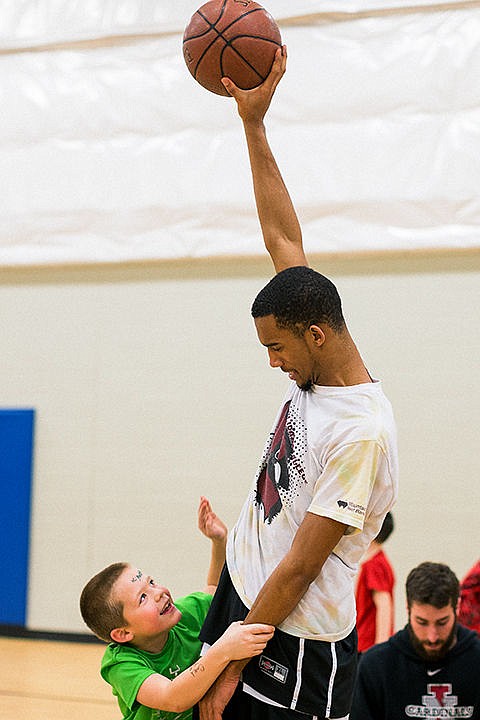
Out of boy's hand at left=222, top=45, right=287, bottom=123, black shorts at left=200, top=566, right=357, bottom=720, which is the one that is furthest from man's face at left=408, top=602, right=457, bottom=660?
boy's hand at left=222, top=45, right=287, bottom=123

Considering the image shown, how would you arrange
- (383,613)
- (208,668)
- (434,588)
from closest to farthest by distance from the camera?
(208,668) < (434,588) < (383,613)

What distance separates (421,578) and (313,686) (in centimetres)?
161

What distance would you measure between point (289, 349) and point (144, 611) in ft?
2.99

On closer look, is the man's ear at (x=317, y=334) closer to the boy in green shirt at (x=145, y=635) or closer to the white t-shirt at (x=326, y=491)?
the white t-shirt at (x=326, y=491)

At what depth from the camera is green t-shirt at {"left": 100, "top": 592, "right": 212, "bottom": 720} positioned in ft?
8.65

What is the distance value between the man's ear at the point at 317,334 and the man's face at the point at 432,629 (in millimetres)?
1875

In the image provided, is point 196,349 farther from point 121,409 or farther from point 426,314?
point 426,314

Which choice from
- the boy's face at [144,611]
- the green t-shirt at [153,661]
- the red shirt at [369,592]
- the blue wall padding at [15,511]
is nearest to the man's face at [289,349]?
the boy's face at [144,611]

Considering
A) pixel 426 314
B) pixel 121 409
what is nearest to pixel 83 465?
pixel 121 409

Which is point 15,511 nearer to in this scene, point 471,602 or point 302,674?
point 471,602

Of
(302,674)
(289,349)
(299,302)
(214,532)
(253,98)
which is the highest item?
(253,98)

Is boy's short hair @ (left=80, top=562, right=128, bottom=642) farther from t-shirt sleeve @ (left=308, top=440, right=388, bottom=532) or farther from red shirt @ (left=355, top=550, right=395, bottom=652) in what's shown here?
red shirt @ (left=355, top=550, right=395, bottom=652)

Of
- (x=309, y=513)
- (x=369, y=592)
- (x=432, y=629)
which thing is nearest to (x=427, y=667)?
(x=432, y=629)

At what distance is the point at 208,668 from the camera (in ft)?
7.80
